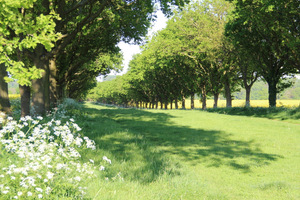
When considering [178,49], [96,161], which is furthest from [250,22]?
[96,161]

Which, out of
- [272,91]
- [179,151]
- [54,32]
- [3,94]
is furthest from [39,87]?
[272,91]

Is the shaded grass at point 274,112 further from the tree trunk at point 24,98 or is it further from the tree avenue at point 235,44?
the tree trunk at point 24,98

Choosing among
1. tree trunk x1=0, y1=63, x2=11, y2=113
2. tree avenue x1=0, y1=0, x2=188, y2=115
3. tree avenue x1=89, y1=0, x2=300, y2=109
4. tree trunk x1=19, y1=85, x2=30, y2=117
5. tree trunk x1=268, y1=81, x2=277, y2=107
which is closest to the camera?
tree avenue x1=0, y1=0, x2=188, y2=115

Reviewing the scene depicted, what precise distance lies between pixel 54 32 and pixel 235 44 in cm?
2053

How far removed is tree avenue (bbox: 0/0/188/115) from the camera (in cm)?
790

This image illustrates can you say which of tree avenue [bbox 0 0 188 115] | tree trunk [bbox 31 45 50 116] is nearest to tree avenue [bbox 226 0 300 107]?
tree avenue [bbox 0 0 188 115]

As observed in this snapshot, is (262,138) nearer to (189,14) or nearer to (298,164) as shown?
(298,164)

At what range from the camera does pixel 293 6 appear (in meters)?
20.5

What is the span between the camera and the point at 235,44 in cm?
2669

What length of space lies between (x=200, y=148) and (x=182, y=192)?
5579mm

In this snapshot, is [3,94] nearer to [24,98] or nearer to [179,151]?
Result: [24,98]

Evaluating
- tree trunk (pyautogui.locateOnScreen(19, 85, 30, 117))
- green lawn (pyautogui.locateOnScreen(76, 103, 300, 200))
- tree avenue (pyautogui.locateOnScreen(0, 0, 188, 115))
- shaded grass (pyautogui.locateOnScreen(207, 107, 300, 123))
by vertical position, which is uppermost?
tree avenue (pyautogui.locateOnScreen(0, 0, 188, 115))

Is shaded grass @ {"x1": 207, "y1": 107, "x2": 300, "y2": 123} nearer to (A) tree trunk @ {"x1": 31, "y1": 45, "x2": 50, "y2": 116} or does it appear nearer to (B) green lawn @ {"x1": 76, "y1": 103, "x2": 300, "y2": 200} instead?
(B) green lawn @ {"x1": 76, "y1": 103, "x2": 300, "y2": 200}

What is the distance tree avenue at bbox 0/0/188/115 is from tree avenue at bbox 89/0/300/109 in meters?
11.2
